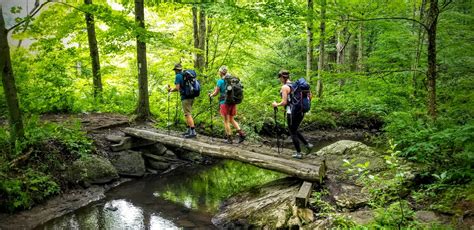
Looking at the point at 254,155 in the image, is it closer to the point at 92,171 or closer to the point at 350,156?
the point at 350,156

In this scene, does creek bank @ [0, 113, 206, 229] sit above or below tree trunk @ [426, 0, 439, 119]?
below

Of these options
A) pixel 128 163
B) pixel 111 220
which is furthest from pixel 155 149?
pixel 111 220

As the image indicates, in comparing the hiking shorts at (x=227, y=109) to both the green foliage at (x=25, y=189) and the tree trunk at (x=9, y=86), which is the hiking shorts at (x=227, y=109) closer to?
the green foliage at (x=25, y=189)

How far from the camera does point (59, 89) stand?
14.5m

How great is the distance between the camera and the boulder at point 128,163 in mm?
11742

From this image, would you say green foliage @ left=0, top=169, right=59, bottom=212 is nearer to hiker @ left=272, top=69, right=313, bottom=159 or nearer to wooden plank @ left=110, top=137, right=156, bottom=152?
wooden plank @ left=110, top=137, right=156, bottom=152

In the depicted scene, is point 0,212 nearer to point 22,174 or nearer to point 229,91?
point 22,174

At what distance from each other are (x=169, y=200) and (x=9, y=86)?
515cm

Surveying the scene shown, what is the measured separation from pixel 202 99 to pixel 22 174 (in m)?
8.77

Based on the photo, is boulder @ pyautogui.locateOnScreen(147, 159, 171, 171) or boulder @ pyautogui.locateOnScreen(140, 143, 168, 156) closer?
boulder @ pyautogui.locateOnScreen(147, 159, 171, 171)

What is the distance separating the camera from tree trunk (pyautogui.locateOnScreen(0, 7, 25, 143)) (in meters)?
8.66

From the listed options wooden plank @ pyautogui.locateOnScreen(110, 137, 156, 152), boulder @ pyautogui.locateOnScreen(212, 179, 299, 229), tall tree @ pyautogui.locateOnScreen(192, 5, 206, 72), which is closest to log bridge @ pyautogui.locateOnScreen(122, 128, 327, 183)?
wooden plank @ pyautogui.locateOnScreen(110, 137, 156, 152)

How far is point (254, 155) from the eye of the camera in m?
9.30

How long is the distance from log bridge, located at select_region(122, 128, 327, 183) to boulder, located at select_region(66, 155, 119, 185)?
162 cm
